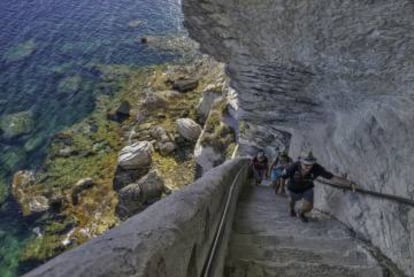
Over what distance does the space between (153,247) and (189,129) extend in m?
22.8

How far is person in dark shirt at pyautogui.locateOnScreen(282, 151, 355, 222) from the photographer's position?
26.5 feet

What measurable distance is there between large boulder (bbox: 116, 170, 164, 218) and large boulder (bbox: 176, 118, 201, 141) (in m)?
3.79

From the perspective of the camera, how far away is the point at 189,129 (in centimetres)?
2592

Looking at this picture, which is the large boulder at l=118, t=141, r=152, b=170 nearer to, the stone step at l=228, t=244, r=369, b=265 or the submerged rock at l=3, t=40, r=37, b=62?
the submerged rock at l=3, t=40, r=37, b=62

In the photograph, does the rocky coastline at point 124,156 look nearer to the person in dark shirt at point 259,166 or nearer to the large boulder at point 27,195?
the large boulder at point 27,195

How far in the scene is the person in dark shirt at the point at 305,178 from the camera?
8.08 m

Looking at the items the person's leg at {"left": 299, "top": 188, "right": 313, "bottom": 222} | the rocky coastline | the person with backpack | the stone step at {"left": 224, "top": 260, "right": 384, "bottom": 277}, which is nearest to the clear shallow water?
the rocky coastline

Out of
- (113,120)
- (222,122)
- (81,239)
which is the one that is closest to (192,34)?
(222,122)

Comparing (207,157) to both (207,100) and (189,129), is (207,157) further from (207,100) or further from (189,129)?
(207,100)

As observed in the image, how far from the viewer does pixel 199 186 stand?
219 inches

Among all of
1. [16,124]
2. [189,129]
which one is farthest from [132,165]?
[16,124]

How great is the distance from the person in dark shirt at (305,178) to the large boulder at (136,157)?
16.4 meters

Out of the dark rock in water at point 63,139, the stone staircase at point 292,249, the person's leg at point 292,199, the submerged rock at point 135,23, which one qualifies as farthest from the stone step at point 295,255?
the submerged rock at point 135,23

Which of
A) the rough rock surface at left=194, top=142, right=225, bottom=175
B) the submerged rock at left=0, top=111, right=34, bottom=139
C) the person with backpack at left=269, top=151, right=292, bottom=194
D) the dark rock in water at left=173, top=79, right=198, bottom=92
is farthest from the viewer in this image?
the dark rock in water at left=173, top=79, right=198, bottom=92
